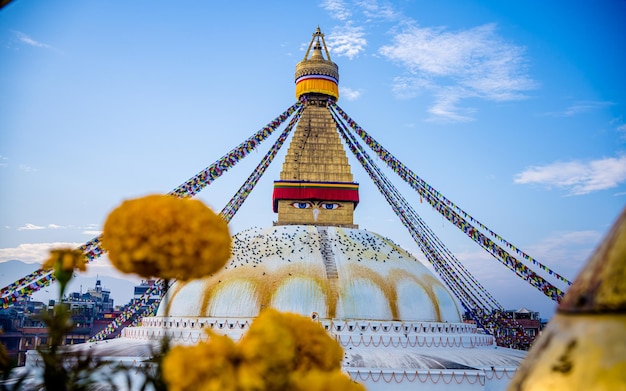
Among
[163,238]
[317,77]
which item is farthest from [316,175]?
[163,238]

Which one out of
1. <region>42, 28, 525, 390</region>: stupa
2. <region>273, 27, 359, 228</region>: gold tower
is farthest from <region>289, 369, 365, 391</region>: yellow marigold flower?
<region>273, 27, 359, 228</region>: gold tower

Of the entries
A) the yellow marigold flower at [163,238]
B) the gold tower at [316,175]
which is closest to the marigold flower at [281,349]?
the yellow marigold flower at [163,238]

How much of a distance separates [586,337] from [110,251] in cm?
188

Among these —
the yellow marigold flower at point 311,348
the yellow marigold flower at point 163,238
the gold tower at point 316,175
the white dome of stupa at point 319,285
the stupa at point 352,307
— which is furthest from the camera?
the gold tower at point 316,175

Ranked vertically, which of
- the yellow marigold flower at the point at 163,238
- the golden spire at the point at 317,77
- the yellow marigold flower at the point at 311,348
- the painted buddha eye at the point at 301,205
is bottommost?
the yellow marigold flower at the point at 311,348

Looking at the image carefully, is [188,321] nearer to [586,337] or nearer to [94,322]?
[586,337]

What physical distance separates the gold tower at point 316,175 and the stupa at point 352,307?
67 cm

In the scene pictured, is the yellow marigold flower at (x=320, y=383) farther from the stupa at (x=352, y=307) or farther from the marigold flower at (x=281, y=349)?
the stupa at (x=352, y=307)

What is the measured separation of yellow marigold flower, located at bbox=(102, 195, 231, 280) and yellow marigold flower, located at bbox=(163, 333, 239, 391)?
553 mm

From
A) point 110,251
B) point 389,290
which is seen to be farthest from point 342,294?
point 110,251

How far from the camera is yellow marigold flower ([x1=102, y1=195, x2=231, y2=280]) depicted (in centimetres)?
229

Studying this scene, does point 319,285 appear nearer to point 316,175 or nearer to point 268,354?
point 316,175

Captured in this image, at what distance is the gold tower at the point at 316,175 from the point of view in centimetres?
1766

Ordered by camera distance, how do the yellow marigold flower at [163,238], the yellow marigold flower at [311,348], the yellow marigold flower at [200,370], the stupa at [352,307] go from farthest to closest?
the stupa at [352,307], the yellow marigold flower at [163,238], the yellow marigold flower at [311,348], the yellow marigold flower at [200,370]
